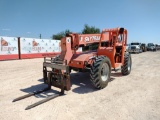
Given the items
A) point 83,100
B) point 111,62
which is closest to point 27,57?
point 111,62

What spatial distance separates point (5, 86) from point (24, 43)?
13.7m

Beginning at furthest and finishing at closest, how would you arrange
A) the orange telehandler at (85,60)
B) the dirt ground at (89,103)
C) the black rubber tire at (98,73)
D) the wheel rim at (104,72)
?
the wheel rim at (104,72), the black rubber tire at (98,73), the orange telehandler at (85,60), the dirt ground at (89,103)

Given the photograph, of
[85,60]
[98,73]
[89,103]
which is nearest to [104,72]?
[98,73]

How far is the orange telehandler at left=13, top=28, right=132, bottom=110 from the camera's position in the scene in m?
6.04

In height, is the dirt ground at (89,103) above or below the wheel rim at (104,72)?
→ below

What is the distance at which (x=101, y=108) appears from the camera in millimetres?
4898

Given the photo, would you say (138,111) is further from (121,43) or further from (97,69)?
(121,43)

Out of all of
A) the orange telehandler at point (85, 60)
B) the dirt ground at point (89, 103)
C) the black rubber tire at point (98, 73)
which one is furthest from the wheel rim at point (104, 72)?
the dirt ground at point (89, 103)

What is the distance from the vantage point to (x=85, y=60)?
6.80 meters

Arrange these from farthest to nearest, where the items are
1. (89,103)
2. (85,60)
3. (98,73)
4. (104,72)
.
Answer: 1. (104,72)
2. (85,60)
3. (98,73)
4. (89,103)

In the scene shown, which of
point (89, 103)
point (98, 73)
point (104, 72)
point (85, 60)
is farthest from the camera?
point (104, 72)

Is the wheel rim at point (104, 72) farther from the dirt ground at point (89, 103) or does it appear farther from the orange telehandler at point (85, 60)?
the dirt ground at point (89, 103)

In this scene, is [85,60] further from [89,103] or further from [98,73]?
[89,103]

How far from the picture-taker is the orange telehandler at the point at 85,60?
604 centimetres
